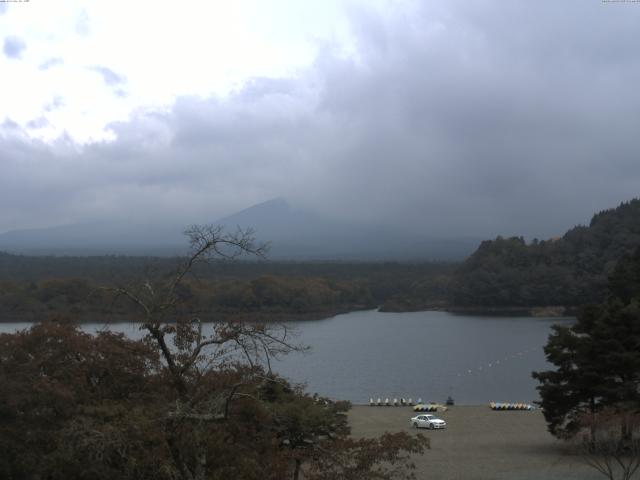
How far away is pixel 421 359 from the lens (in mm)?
31875

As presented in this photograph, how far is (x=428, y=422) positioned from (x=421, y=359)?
51.4 feet

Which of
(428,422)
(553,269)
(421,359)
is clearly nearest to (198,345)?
(428,422)

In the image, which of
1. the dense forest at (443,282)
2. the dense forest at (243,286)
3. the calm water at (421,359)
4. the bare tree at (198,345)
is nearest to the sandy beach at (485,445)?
the calm water at (421,359)

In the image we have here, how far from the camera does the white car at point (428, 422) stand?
16297 mm

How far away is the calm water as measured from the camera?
960 inches

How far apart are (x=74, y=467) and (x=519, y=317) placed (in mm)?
49596

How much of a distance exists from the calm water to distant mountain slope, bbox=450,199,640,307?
7604 mm

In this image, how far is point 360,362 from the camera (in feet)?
102

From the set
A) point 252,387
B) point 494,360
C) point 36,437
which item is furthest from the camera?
point 494,360

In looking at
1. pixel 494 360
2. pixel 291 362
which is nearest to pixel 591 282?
pixel 494 360

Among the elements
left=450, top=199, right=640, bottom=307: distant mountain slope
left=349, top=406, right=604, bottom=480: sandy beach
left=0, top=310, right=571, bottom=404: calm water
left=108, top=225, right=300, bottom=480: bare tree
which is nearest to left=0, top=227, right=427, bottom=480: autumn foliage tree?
left=108, top=225, right=300, bottom=480: bare tree

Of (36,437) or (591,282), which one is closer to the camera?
(36,437)

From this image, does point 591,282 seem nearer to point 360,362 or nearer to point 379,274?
point 379,274

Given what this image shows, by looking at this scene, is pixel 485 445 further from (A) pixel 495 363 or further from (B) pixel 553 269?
(B) pixel 553 269
